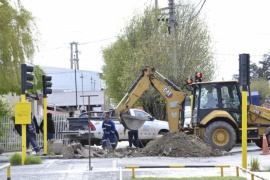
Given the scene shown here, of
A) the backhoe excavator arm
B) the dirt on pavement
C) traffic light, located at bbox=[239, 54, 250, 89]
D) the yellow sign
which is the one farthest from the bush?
traffic light, located at bbox=[239, 54, 250, 89]

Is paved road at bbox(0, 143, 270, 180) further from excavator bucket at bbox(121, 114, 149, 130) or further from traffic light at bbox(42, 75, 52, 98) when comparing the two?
traffic light at bbox(42, 75, 52, 98)

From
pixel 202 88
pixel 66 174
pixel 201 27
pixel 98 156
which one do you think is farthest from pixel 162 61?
pixel 66 174

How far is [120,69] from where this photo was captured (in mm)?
45000

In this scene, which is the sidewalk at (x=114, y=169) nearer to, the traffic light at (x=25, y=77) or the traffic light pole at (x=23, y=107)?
the traffic light pole at (x=23, y=107)

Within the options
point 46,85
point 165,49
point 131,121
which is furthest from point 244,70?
point 165,49

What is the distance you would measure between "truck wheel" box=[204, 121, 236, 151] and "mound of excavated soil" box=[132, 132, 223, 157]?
755mm

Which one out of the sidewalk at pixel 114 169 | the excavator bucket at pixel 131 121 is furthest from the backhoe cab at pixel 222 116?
the excavator bucket at pixel 131 121

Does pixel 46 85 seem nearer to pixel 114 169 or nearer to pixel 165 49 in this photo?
pixel 114 169

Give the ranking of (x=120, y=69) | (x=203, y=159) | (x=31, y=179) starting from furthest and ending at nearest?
(x=120, y=69) → (x=203, y=159) → (x=31, y=179)

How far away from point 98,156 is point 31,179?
20.7ft

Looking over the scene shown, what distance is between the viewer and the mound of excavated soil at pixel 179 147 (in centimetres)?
2020

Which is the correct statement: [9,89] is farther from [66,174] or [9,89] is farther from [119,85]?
[119,85]

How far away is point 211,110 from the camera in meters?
22.3

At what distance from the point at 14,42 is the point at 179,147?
7413 mm
